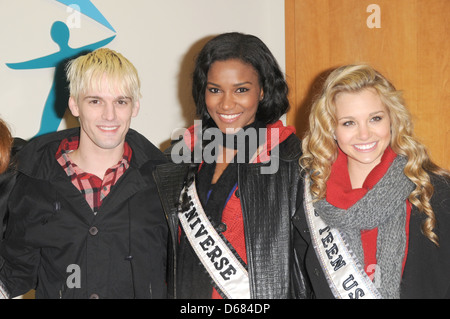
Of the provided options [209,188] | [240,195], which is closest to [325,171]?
[240,195]

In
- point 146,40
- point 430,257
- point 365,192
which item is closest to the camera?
point 430,257

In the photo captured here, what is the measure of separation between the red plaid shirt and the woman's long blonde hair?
76 cm

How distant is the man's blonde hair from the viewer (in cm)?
197

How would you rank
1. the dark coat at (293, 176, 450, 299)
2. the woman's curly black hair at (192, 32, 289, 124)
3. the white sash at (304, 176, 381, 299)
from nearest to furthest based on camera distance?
1. the dark coat at (293, 176, 450, 299)
2. the white sash at (304, 176, 381, 299)
3. the woman's curly black hair at (192, 32, 289, 124)

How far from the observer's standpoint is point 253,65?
2.18 metres

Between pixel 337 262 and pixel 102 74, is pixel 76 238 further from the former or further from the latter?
pixel 337 262

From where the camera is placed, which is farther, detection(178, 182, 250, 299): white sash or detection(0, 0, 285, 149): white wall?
detection(0, 0, 285, 149): white wall

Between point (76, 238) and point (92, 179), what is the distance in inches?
9.7

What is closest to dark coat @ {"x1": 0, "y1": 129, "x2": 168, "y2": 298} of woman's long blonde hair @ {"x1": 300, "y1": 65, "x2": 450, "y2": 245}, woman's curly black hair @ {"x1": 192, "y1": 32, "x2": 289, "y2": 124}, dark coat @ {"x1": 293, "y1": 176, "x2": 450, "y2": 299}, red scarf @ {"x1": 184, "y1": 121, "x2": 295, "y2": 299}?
red scarf @ {"x1": 184, "y1": 121, "x2": 295, "y2": 299}

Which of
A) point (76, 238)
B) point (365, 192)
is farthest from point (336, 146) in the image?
point (76, 238)

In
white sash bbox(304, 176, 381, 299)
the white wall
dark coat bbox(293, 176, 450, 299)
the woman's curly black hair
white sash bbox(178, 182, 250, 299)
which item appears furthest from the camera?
the white wall

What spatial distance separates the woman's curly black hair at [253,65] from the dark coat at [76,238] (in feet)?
1.79

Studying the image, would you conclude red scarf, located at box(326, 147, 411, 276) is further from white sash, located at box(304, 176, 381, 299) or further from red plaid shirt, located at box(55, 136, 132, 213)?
red plaid shirt, located at box(55, 136, 132, 213)
